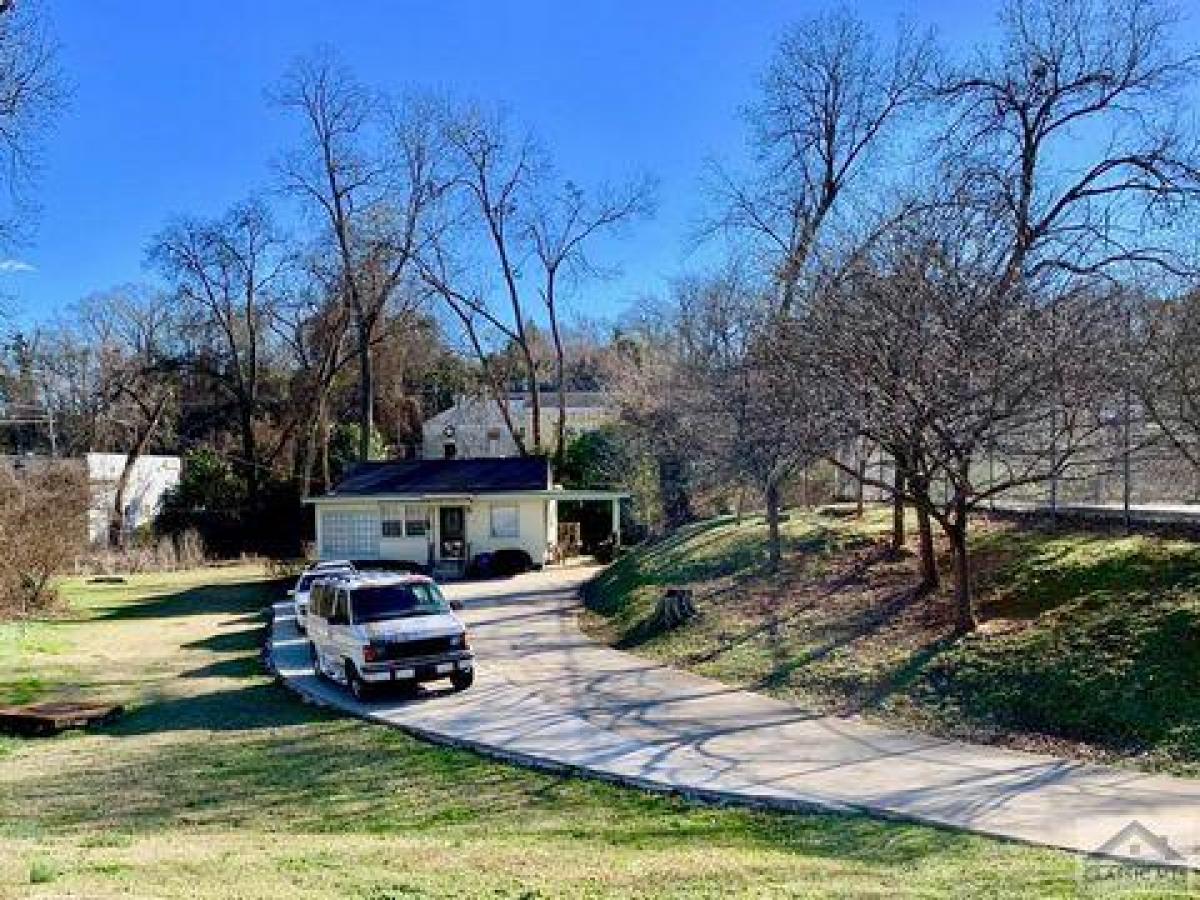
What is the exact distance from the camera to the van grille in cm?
1547

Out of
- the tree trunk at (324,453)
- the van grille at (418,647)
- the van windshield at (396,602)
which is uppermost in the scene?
the tree trunk at (324,453)

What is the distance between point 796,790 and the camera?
9664mm

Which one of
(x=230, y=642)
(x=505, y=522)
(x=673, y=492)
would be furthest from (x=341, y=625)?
(x=673, y=492)

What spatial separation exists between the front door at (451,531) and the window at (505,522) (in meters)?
1.03

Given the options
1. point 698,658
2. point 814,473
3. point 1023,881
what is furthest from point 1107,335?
point 814,473

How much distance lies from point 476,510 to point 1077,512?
74.3 feet

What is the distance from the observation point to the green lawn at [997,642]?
1127 centimetres

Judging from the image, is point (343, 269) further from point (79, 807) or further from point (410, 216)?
point (79, 807)

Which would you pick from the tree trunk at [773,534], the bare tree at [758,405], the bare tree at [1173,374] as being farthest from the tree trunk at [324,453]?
the bare tree at [1173,374]

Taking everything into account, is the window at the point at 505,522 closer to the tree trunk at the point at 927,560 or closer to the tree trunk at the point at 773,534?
the tree trunk at the point at 773,534

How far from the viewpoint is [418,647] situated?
15.6 metres

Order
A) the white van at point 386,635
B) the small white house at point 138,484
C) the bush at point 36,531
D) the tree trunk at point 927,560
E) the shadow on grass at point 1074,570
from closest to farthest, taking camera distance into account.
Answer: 1. the shadow on grass at point 1074,570
2. the white van at point 386,635
3. the tree trunk at point 927,560
4. the bush at point 36,531
5. the small white house at point 138,484

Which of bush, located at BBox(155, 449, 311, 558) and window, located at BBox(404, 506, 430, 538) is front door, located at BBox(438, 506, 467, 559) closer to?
window, located at BBox(404, 506, 430, 538)

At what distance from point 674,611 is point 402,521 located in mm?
19760
